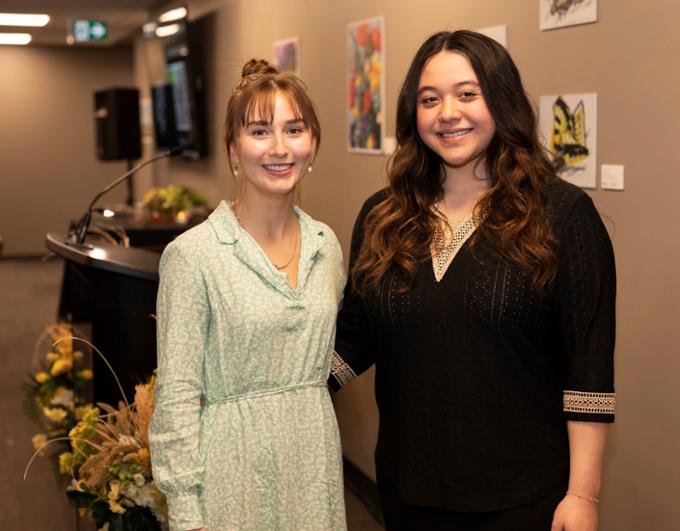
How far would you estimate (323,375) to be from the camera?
1.85 metres

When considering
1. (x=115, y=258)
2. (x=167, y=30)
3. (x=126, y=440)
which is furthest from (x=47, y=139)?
(x=126, y=440)

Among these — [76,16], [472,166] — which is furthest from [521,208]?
[76,16]

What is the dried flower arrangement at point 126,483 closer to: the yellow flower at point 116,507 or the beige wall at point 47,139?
the yellow flower at point 116,507

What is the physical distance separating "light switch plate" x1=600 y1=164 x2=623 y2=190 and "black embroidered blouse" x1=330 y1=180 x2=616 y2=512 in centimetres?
110

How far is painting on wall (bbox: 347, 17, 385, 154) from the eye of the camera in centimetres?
432

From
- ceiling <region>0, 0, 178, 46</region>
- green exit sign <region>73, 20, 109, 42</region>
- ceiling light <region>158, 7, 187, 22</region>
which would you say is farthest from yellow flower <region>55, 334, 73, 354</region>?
green exit sign <region>73, 20, 109, 42</region>

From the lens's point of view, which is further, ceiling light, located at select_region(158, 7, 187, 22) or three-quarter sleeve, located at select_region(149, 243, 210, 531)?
ceiling light, located at select_region(158, 7, 187, 22)

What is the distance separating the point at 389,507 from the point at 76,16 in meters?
9.69

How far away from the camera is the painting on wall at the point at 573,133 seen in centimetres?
295

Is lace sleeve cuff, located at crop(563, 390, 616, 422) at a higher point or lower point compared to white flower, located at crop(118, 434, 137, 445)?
higher

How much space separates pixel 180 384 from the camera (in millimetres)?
1705

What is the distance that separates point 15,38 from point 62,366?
9015 mm

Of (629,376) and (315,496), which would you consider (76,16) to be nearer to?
(629,376)

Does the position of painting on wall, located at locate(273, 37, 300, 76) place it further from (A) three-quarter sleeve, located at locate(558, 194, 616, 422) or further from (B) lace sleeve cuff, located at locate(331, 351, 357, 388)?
(A) three-quarter sleeve, located at locate(558, 194, 616, 422)
